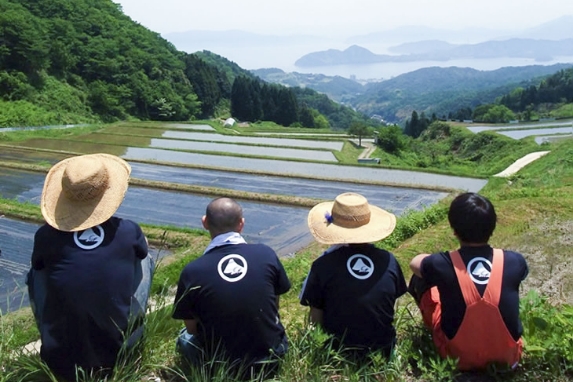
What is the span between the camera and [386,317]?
3000mm

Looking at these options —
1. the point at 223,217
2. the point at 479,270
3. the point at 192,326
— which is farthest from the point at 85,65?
the point at 479,270

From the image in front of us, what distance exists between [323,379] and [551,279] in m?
3.53

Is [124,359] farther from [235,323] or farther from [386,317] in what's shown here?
[386,317]

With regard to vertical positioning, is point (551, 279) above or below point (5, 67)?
below

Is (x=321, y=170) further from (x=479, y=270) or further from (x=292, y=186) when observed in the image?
(x=479, y=270)

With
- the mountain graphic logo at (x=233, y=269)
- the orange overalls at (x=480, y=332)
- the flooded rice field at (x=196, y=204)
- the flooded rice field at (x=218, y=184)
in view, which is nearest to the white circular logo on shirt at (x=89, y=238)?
the mountain graphic logo at (x=233, y=269)

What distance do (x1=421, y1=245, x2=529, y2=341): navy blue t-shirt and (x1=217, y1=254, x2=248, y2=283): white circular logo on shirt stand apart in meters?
1.07

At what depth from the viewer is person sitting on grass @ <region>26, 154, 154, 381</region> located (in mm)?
2801

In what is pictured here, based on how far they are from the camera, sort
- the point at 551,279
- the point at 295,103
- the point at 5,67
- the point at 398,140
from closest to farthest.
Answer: the point at 551,279
the point at 398,140
the point at 5,67
the point at 295,103

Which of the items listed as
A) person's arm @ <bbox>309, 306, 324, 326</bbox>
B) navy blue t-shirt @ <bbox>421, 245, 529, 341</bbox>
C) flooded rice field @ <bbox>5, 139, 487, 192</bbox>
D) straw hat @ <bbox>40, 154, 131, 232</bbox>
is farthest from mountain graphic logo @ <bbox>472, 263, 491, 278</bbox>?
flooded rice field @ <bbox>5, 139, 487, 192</bbox>

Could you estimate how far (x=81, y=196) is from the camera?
2.97m

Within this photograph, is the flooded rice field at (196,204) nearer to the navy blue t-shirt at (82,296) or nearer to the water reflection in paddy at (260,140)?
the navy blue t-shirt at (82,296)

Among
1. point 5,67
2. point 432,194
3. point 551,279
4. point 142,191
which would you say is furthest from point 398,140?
point 5,67

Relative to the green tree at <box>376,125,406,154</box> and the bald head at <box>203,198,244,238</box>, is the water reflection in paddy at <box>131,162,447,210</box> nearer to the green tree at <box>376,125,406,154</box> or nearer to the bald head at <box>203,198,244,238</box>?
the bald head at <box>203,198,244,238</box>
